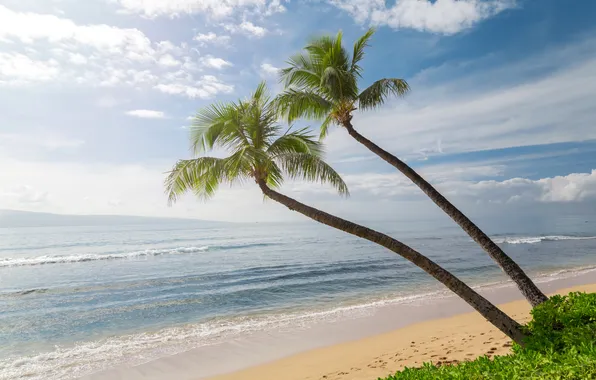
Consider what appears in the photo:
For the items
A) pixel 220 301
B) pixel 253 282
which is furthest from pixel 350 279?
pixel 220 301

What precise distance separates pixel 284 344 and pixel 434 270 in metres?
6.15

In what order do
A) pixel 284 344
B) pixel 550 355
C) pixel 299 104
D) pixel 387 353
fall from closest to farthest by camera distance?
pixel 550 355, pixel 299 104, pixel 387 353, pixel 284 344

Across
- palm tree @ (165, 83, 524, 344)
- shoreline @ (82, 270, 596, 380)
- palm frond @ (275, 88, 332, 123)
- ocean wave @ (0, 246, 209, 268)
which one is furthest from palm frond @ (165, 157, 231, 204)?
ocean wave @ (0, 246, 209, 268)

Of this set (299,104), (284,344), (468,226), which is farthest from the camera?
(284,344)

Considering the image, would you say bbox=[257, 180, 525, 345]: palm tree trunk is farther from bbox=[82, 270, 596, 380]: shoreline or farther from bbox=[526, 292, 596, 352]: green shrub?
bbox=[82, 270, 596, 380]: shoreline

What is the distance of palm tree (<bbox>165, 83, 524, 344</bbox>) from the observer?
632 centimetres

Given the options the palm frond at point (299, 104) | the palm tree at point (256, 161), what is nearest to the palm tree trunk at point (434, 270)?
the palm tree at point (256, 161)

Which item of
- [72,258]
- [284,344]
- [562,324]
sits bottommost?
[72,258]

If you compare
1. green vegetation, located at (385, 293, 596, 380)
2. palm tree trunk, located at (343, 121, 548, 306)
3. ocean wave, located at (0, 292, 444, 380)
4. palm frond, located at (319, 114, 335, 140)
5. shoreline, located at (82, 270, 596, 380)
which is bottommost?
ocean wave, located at (0, 292, 444, 380)

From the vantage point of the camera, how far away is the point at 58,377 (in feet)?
28.0

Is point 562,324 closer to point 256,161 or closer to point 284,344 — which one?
point 256,161

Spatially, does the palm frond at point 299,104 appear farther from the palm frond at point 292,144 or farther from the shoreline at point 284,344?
the shoreline at point 284,344

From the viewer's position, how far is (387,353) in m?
9.01

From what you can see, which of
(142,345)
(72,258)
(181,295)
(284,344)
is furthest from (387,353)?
(72,258)
